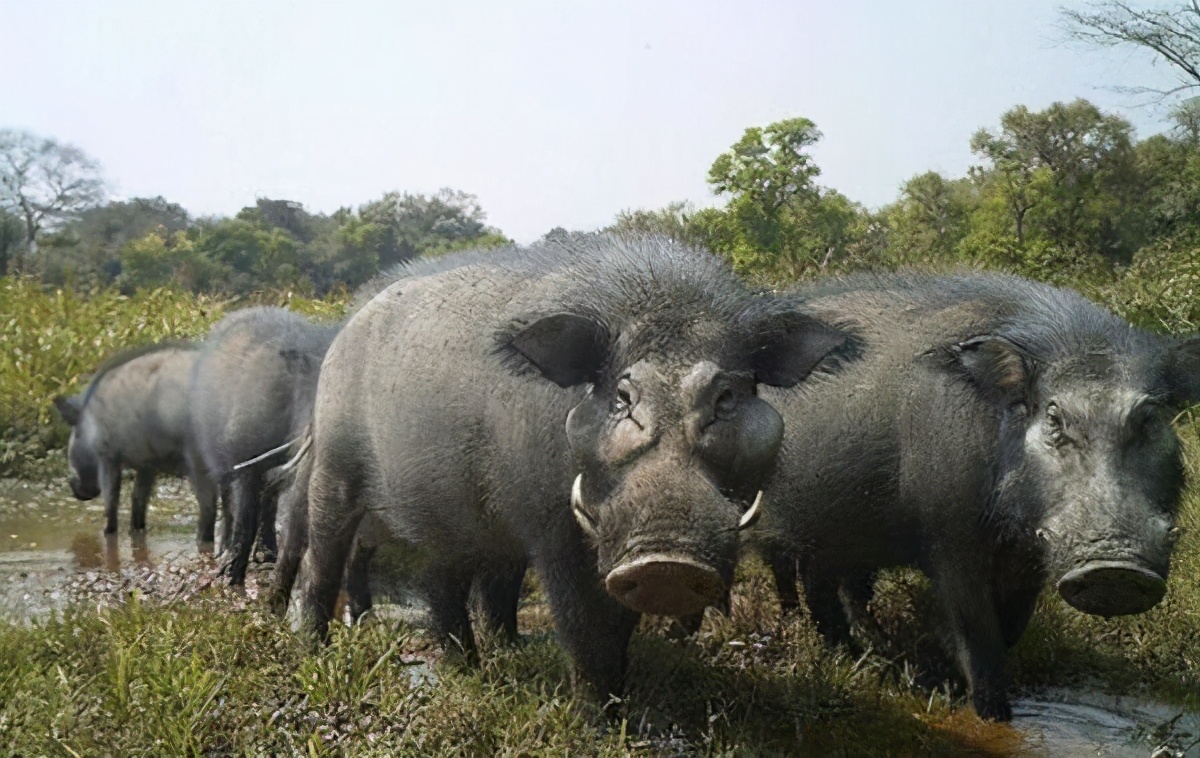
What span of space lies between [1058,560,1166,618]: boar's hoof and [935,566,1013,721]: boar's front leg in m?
0.66

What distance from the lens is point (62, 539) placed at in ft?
30.7

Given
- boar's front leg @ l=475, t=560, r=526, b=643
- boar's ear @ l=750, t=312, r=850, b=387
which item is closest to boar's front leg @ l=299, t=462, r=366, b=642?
boar's front leg @ l=475, t=560, r=526, b=643

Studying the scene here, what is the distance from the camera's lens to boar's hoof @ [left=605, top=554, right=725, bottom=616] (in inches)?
130

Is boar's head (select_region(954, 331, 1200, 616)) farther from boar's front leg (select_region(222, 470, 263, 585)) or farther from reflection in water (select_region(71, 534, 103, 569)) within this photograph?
reflection in water (select_region(71, 534, 103, 569))

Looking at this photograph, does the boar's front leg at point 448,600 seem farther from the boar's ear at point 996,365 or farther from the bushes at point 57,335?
Result: the bushes at point 57,335

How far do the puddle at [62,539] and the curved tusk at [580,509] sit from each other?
315 cm

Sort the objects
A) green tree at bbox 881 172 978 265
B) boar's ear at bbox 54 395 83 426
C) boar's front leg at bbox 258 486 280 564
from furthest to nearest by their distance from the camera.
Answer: boar's ear at bbox 54 395 83 426, boar's front leg at bbox 258 486 280 564, green tree at bbox 881 172 978 265

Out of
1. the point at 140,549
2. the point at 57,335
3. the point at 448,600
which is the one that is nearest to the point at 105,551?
the point at 140,549

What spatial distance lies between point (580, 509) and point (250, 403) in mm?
4865

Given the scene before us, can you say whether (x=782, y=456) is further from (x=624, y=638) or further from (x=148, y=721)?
(x=148, y=721)

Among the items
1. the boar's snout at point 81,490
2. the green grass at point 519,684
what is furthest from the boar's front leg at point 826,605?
the boar's snout at point 81,490

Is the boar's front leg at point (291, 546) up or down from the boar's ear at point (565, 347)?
down

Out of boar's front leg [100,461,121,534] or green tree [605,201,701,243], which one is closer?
green tree [605,201,701,243]

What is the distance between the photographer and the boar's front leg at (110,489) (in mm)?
9641
